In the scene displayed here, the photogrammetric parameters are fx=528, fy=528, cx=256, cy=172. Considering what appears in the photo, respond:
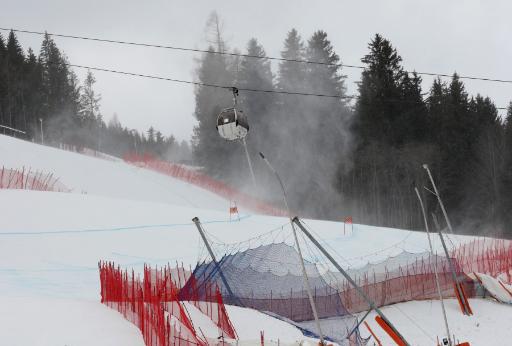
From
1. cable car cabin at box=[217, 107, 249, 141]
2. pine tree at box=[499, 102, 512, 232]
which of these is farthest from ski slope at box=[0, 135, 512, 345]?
pine tree at box=[499, 102, 512, 232]

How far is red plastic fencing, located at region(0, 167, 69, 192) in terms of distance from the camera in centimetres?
1939

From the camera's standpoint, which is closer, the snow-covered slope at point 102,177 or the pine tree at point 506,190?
the snow-covered slope at point 102,177

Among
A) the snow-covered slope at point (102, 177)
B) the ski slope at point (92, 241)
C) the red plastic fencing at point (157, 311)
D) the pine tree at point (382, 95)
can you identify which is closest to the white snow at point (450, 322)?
the ski slope at point (92, 241)

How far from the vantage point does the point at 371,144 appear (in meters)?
43.2

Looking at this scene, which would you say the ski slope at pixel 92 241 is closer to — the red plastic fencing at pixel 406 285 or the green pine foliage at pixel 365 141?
the red plastic fencing at pixel 406 285

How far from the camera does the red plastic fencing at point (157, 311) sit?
6.68 metres

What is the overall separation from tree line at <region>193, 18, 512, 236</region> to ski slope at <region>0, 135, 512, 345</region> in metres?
19.1

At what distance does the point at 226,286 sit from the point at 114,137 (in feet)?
294

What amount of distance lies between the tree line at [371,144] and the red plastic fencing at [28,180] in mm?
23397

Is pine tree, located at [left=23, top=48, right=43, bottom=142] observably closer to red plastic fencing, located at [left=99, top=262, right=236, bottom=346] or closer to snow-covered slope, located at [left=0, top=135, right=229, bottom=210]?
snow-covered slope, located at [left=0, top=135, right=229, bottom=210]

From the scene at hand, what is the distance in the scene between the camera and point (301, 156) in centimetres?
4656

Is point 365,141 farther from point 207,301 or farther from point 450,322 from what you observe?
point 207,301

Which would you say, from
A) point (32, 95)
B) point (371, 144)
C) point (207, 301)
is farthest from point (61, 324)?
point (32, 95)

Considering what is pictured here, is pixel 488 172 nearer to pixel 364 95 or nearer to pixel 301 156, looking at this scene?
pixel 364 95
